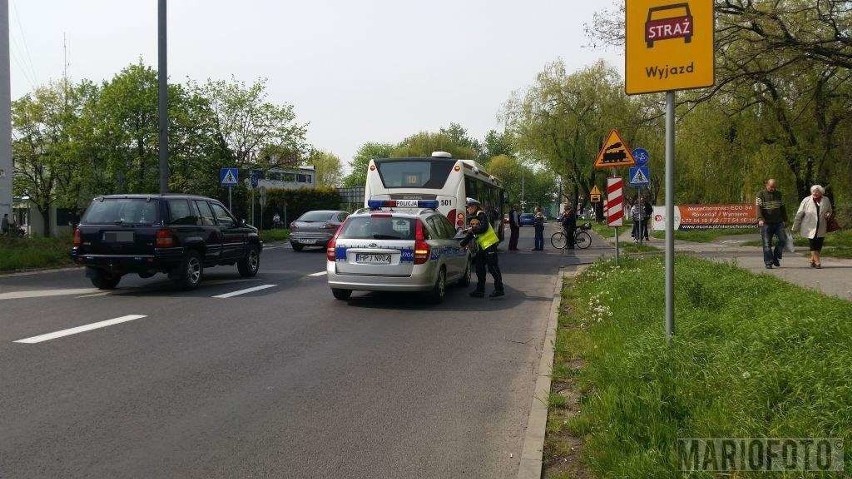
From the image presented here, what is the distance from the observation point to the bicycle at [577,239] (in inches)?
1037

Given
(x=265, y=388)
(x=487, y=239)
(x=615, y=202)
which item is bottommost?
(x=265, y=388)

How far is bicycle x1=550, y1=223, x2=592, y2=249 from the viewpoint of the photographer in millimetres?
26328

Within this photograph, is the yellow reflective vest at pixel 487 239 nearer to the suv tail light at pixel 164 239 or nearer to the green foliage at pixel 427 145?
the suv tail light at pixel 164 239

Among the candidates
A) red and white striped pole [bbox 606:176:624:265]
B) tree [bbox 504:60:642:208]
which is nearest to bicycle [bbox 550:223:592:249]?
red and white striped pole [bbox 606:176:624:265]

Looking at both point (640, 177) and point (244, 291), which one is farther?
point (640, 177)

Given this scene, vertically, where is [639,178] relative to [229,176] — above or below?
below

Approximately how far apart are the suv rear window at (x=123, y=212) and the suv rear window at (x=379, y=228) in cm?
356

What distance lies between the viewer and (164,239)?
12.4m

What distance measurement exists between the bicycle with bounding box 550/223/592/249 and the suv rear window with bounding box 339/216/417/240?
15455 millimetres

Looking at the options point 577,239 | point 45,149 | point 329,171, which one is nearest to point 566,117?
point 577,239

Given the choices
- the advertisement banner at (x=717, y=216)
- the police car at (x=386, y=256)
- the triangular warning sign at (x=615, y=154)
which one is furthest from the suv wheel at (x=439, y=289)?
the advertisement banner at (x=717, y=216)

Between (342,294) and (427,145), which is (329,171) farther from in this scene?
(342,294)

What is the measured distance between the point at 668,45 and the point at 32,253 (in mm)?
16688

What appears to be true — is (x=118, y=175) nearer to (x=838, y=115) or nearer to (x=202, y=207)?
(x=202, y=207)
